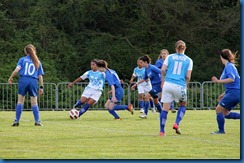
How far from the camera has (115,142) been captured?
552 inches

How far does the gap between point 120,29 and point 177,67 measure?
31212 mm

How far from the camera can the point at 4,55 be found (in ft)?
136

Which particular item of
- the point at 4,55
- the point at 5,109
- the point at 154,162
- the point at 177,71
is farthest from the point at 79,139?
the point at 4,55

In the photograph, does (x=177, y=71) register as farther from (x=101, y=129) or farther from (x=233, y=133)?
(x=101, y=129)

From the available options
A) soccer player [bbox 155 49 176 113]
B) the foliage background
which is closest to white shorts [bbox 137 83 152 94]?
soccer player [bbox 155 49 176 113]

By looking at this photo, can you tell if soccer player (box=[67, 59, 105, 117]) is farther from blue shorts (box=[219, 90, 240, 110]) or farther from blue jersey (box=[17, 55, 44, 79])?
blue shorts (box=[219, 90, 240, 110])

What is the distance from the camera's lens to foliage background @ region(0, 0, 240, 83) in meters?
44.0

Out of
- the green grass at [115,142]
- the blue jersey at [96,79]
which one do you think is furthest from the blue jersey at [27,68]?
the blue jersey at [96,79]

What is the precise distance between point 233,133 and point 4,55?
1056 inches

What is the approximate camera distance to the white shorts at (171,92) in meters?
15.3

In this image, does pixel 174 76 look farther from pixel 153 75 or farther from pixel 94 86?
pixel 94 86

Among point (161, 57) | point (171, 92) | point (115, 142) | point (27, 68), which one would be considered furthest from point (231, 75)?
point (161, 57)

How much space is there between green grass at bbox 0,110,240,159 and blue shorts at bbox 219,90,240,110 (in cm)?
57

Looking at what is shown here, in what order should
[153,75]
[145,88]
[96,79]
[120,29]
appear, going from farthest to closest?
[120,29] < [145,88] < [96,79] < [153,75]
